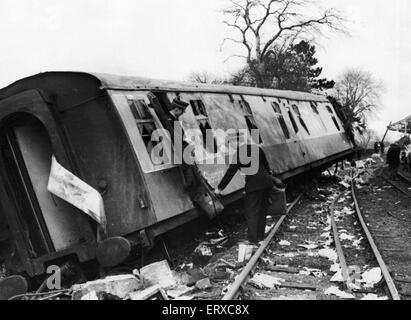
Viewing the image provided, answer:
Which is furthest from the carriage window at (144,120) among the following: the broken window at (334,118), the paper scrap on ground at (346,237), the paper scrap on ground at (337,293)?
the broken window at (334,118)

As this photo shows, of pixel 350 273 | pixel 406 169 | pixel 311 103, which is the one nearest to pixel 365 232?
pixel 350 273

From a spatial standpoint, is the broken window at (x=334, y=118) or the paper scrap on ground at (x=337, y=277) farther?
the broken window at (x=334, y=118)

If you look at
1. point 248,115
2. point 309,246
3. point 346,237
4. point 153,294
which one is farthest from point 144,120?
point 346,237

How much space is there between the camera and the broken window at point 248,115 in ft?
34.2

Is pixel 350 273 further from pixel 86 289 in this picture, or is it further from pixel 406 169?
pixel 406 169

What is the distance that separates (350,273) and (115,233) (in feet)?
10.3

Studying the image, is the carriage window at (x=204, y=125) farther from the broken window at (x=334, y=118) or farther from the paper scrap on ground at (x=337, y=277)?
the broken window at (x=334, y=118)

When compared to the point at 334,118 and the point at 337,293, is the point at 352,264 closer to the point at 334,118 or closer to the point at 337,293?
the point at 337,293

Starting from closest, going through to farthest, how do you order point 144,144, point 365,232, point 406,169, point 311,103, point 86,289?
1. point 86,289
2. point 144,144
3. point 365,232
4. point 311,103
5. point 406,169

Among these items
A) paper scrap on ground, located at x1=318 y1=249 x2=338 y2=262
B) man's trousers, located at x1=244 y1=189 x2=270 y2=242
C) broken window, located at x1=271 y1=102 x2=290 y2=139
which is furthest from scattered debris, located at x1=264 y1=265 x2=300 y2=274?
broken window, located at x1=271 y1=102 x2=290 y2=139

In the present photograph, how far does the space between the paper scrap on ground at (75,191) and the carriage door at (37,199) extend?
53 cm

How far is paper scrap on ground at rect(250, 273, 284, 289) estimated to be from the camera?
5820 millimetres

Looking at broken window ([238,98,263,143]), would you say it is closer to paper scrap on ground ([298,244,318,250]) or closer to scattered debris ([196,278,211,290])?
paper scrap on ground ([298,244,318,250])

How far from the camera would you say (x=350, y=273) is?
6133 mm
